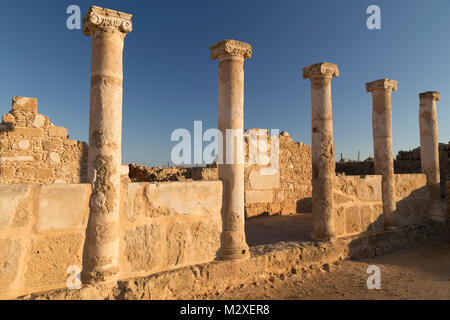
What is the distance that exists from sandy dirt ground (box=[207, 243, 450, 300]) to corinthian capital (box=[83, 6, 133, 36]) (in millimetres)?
3498

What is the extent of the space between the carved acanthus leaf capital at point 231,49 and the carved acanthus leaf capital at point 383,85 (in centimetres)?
359

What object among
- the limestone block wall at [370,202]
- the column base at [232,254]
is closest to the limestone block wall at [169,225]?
the column base at [232,254]

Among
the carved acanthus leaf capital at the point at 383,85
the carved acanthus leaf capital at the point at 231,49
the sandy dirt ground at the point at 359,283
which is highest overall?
the carved acanthus leaf capital at the point at 383,85

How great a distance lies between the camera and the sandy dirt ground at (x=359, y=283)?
4.07 m

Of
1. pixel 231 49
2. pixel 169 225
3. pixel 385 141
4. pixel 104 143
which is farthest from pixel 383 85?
pixel 104 143

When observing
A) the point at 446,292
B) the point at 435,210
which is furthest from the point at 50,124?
the point at 435,210

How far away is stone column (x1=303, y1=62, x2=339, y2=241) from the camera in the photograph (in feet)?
17.4

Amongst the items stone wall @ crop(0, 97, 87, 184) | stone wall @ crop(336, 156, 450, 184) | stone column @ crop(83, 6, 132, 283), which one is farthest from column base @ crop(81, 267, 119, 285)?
stone wall @ crop(336, 156, 450, 184)

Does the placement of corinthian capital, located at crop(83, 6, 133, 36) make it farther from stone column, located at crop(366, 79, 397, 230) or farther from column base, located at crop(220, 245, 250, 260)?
stone column, located at crop(366, 79, 397, 230)

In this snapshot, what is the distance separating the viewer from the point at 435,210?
746cm

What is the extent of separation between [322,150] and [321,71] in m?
1.43

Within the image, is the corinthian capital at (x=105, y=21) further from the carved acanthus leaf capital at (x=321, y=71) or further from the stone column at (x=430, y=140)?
the stone column at (x=430, y=140)
